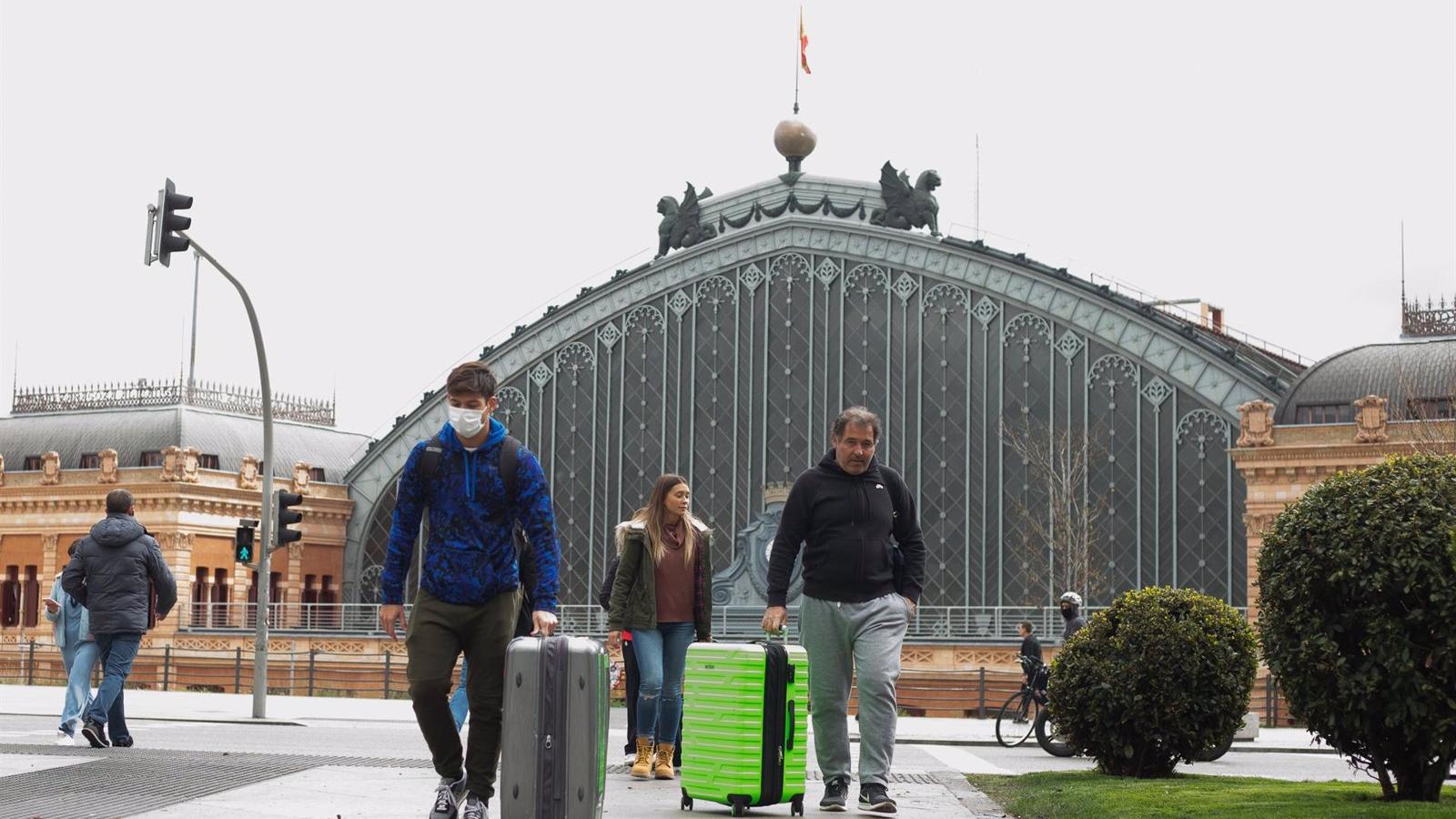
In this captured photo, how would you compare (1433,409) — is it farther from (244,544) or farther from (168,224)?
(168,224)

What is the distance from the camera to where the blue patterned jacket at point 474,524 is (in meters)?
8.37

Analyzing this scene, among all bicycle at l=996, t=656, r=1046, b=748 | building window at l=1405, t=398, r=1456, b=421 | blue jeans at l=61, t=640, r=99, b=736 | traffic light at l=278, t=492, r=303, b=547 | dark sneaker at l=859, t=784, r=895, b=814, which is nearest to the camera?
dark sneaker at l=859, t=784, r=895, b=814

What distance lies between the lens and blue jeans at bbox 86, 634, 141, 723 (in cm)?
1367

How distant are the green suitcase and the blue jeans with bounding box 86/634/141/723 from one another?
19.5 feet

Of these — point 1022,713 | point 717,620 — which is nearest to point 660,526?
point 1022,713

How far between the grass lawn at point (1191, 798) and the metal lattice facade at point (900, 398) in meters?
28.4

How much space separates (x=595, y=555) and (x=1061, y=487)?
42.1 feet

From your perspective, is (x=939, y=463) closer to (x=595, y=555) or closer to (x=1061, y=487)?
(x=1061, y=487)

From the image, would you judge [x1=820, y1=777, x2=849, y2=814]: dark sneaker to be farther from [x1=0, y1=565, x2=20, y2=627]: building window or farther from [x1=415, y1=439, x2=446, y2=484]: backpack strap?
[x1=0, y1=565, x2=20, y2=627]: building window

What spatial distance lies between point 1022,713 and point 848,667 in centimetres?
1031

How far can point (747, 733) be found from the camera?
9617mm

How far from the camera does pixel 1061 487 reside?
137ft

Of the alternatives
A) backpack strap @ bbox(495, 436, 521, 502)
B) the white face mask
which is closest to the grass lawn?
backpack strap @ bbox(495, 436, 521, 502)

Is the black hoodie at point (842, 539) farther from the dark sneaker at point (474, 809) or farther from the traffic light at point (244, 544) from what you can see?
the traffic light at point (244, 544)
